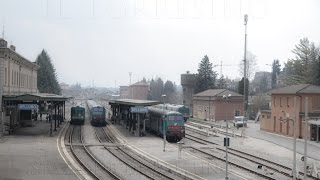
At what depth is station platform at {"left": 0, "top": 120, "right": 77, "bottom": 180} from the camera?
79.6 feet

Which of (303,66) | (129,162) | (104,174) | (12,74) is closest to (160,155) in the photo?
(129,162)

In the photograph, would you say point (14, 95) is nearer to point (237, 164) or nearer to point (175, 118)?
point (175, 118)

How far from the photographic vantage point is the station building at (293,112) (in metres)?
45.5

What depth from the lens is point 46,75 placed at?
401ft

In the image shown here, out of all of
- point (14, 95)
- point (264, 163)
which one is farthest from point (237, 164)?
point (14, 95)

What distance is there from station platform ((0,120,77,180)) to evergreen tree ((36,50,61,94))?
75917 millimetres

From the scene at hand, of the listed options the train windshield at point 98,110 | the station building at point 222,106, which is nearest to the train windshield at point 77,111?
the train windshield at point 98,110

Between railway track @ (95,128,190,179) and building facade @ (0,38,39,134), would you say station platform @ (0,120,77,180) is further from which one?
building facade @ (0,38,39,134)

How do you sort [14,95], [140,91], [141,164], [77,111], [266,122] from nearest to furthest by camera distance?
[141,164] → [14,95] → [266,122] → [77,111] → [140,91]

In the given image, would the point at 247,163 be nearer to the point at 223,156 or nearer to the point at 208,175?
the point at 223,156

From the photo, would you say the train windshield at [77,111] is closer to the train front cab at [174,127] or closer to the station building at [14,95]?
the station building at [14,95]

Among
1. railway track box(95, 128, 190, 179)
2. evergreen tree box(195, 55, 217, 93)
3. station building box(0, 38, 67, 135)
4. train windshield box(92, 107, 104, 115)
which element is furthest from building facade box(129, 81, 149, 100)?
railway track box(95, 128, 190, 179)

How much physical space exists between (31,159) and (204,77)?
77756 mm

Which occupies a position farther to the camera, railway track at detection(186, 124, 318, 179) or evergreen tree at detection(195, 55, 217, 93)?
evergreen tree at detection(195, 55, 217, 93)
